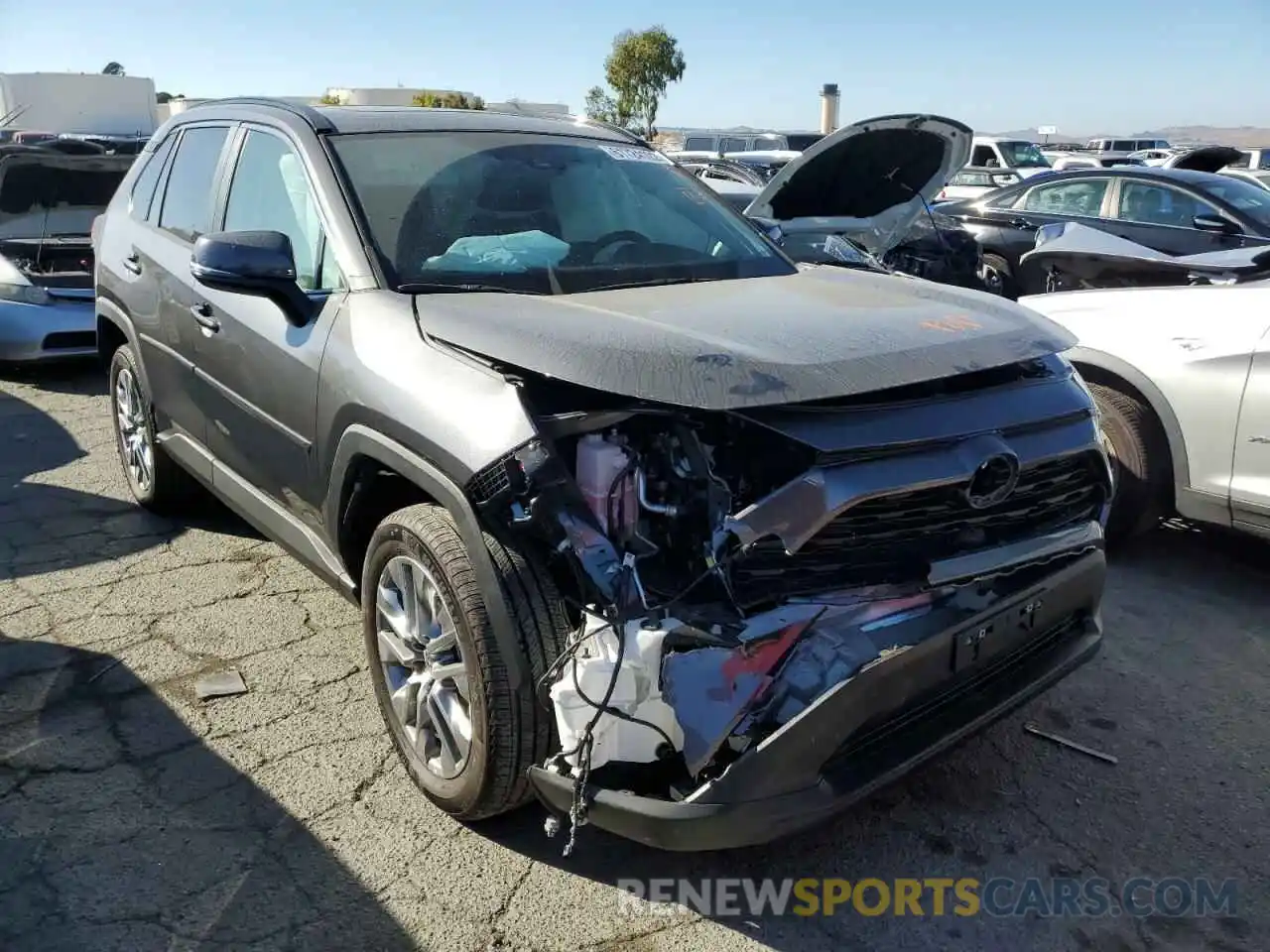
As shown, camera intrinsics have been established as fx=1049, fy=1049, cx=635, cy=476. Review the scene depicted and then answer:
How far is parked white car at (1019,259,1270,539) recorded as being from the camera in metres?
4.01

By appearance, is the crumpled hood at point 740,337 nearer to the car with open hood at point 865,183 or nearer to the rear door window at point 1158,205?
the car with open hood at point 865,183

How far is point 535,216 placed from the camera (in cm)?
353

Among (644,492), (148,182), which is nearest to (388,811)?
(644,492)

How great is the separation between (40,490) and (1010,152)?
22.9 meters

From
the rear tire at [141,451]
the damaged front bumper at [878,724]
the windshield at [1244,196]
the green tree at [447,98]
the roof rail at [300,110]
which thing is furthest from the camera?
the green tree at [447,98]

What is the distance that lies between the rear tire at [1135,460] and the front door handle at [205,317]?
355cm

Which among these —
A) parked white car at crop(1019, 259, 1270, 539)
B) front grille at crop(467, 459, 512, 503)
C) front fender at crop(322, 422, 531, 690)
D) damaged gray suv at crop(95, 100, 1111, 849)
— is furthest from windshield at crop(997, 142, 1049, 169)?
front grille at crop(467, 459, 512, 503)

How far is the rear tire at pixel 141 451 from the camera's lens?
4.71 m

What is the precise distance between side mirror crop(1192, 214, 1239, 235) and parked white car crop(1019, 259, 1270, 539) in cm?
440

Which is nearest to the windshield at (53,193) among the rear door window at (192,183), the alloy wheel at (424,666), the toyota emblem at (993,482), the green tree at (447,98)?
the rear door window at (192,183)

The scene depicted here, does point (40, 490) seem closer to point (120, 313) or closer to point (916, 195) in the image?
point (120, 313)

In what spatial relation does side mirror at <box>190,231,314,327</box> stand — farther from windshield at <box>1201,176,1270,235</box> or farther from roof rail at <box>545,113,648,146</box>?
windshield at <box>1201,176,1270,235</box>

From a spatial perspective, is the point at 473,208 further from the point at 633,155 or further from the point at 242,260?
the point at 633,155

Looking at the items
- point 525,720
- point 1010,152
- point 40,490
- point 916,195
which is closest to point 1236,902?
point 525,720
